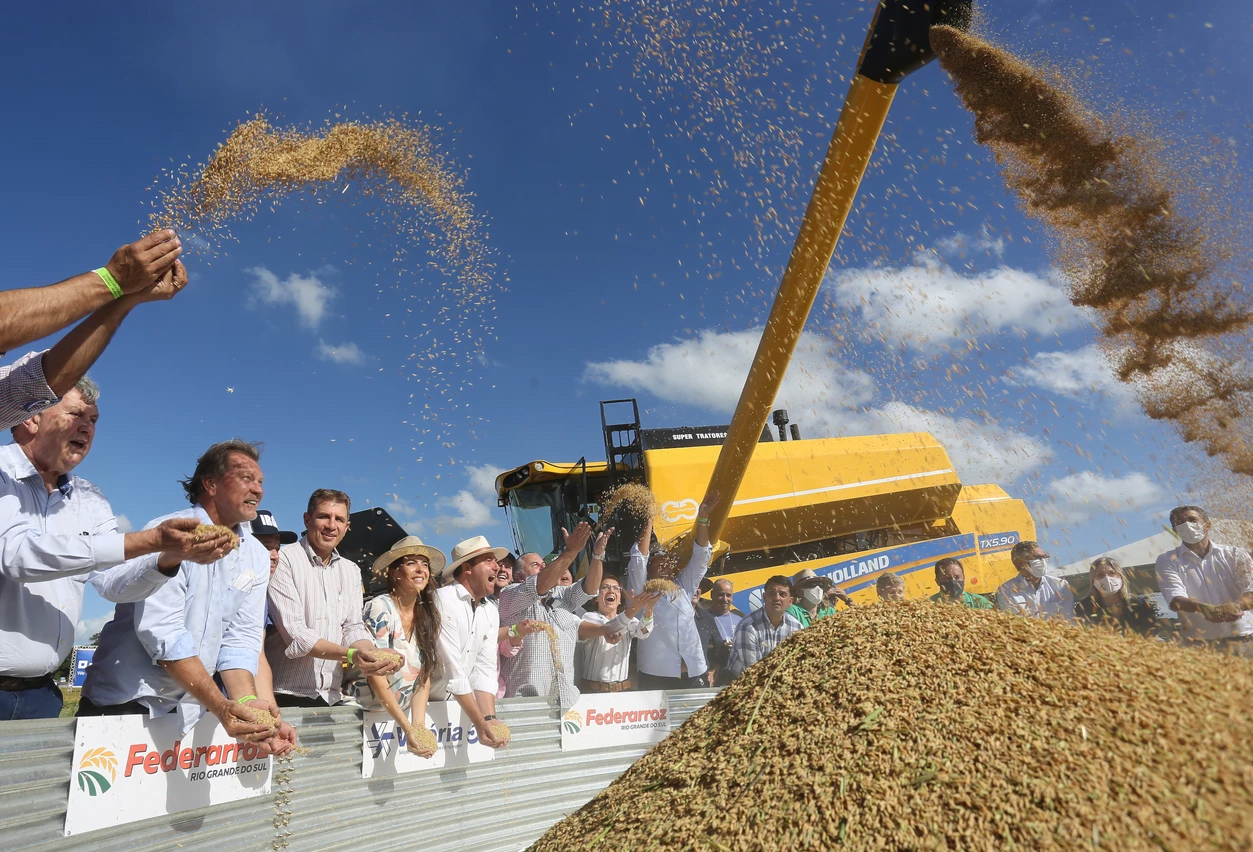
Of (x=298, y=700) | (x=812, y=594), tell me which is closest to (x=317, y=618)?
(x=298, y=700)

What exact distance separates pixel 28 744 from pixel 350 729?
128 centimetres

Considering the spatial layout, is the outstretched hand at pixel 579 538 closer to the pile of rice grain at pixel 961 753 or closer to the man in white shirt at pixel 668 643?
the man in white shirt at pixel 668 643

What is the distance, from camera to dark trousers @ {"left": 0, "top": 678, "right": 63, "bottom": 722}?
2.20m

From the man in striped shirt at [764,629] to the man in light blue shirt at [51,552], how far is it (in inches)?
170

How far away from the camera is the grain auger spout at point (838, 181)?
13.3ft

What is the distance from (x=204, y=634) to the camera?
2.66 metres

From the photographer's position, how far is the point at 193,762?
103 inches

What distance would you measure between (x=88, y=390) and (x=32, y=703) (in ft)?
3.35

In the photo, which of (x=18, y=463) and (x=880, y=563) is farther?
(x=880, y=563)

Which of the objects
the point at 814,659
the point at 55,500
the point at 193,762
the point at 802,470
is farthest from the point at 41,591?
the point at 802,470

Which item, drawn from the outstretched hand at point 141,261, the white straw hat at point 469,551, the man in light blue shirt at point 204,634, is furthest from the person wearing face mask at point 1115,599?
the outstretched hand at point 141,261

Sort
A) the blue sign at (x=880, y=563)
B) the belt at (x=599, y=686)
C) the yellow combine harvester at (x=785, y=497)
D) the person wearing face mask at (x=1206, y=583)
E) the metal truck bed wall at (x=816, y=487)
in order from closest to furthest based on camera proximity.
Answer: the person wearing face mask at (x=1206, y=583) < the belt at (x=599, y=686) < the yellow combine harvester at (x=785, y=497) < the blue sign at (x=880, y=563) < the metal truck bed wall at (x=816, y=487)

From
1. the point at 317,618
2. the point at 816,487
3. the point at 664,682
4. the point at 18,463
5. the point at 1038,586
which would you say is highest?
the point at 816,487

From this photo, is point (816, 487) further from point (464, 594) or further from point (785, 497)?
point (464, 594)
